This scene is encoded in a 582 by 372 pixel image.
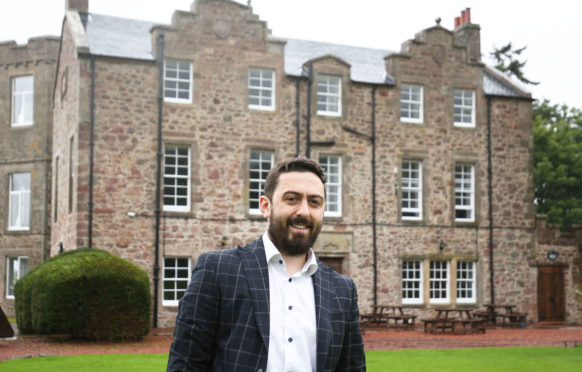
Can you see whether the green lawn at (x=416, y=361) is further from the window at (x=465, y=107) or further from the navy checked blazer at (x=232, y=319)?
the window at (x=465, y=107)

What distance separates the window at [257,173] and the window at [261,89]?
145 cm

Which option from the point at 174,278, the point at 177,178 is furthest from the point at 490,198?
the point at 174,278

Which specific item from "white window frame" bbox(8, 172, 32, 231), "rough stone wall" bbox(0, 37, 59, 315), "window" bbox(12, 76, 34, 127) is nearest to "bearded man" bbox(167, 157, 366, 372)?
"rough stone wall" bbox(0, 37, 59, 315)

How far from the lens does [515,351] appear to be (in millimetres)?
16531

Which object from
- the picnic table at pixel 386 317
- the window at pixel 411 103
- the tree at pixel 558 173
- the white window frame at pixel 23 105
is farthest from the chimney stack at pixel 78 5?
the tree at pixel 558 173

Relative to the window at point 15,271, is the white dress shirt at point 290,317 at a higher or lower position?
higher

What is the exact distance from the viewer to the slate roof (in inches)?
904

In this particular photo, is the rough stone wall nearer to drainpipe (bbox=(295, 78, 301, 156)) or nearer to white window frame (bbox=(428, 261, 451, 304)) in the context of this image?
drainpipe (bbox=(295, 78, 301, 156))

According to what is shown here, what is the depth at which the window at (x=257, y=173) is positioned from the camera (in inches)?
925

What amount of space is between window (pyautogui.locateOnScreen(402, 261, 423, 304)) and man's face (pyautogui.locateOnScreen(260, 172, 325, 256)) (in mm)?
21707

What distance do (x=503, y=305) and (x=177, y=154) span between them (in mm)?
11417

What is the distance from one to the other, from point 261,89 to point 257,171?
251cm

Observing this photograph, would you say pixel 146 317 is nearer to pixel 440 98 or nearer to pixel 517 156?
pixel 440 98

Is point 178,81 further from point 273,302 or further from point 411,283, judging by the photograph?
point 273,302
